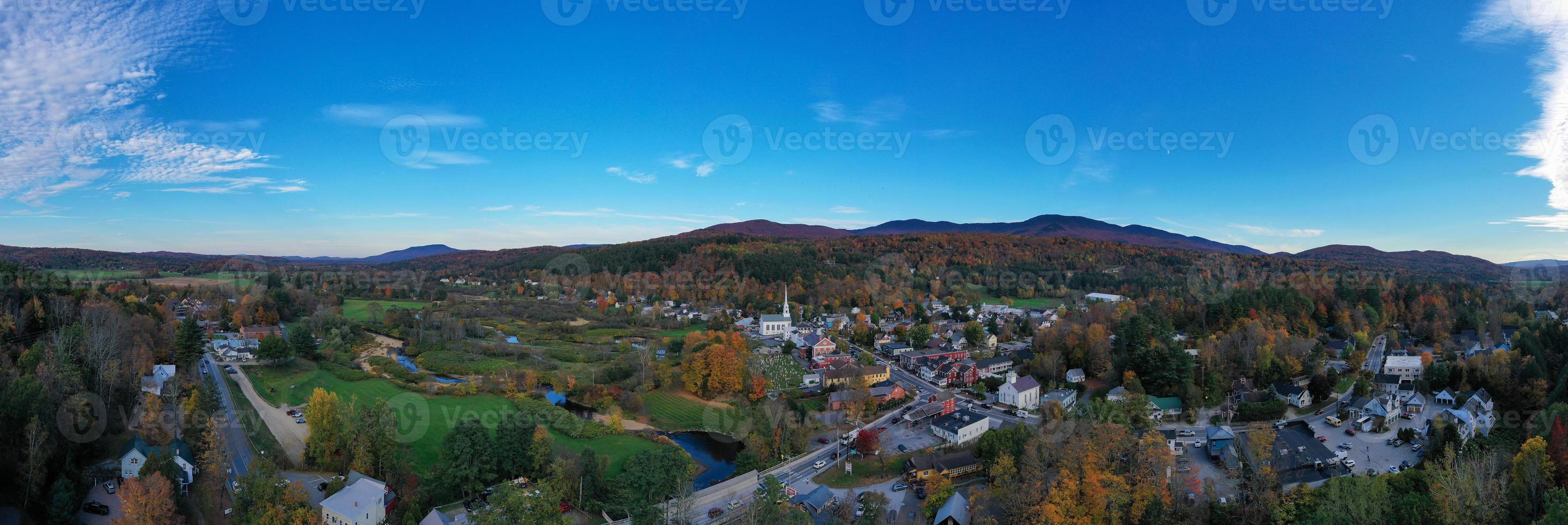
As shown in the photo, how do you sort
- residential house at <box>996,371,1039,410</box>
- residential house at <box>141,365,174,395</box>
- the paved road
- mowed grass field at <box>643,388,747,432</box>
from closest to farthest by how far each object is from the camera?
the paved road, residential house at <box>141,365,174,395</box>, mowed grass field at <box>643,388,747,432</box>, residential house at <box>996,371,1039,410</box>

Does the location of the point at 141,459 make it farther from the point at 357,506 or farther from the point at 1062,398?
the point at 1062,398

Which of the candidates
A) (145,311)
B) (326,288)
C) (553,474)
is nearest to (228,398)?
(145,311)

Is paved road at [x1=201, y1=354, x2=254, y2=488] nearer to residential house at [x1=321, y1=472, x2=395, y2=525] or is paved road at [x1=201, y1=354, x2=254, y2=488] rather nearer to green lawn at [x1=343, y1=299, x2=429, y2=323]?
residential house at [x1=321, y1=472, x2=395, y2=525]

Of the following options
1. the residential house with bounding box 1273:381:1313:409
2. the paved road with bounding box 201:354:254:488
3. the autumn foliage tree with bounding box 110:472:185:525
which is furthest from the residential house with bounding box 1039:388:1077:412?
the autumn foliage tree with bounding box 110:472:185:525

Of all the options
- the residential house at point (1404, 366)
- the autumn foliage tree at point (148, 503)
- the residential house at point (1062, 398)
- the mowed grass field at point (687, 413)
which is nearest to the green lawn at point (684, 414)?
the mowed grass field at point (687, 413)

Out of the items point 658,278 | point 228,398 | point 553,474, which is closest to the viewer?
point 553,474

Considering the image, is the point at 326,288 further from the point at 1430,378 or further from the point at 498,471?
the point at 1430,378

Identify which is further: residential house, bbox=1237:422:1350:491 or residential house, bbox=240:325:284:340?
residential house, bbox=240:325:284:340

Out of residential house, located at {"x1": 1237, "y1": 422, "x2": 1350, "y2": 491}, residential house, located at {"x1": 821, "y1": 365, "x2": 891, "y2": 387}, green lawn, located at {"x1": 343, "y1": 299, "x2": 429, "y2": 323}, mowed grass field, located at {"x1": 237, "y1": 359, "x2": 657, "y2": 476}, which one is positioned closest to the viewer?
residential house, located at {"x1": 1237, "y1": 422, "x2": 1350, "y2": 491}
